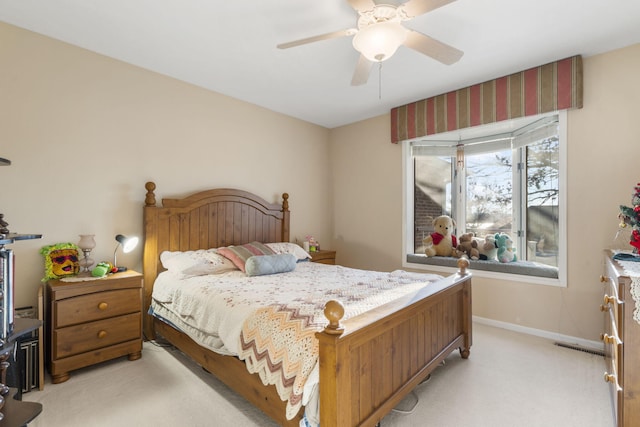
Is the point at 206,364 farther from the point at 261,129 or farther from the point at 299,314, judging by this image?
the point at 261,129

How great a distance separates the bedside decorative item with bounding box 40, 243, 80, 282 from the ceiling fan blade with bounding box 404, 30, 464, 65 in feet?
9.34

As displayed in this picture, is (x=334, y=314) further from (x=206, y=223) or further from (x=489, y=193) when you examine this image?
(x=489, y=193)

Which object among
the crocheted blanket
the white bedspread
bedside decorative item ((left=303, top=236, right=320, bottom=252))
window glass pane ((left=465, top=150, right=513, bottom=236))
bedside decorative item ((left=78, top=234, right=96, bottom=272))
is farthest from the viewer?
bedside decorative item ((left=303, top=236, right=320, bottom=252))

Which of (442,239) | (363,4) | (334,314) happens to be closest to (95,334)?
(334,314)

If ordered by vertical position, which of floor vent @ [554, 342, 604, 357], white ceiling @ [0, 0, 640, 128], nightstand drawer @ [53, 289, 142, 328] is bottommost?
floor vent @ [554, 342, 604, 357]

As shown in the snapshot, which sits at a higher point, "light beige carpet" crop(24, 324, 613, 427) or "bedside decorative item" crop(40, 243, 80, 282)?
"bedside decorative item" crop(40, 243, 80, 282)

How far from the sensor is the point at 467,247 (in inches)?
142

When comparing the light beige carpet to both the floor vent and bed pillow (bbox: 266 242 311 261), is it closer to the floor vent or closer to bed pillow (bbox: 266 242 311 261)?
the floor vent

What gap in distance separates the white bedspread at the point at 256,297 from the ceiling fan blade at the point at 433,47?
1541 mm

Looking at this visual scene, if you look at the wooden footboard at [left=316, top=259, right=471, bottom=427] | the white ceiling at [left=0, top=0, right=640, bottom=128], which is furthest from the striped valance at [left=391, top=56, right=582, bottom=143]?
the wooden footboard at [left=316, top=259, right=471, bottom=427]

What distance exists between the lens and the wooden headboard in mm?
2812

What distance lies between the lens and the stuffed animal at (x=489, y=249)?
3438 mm

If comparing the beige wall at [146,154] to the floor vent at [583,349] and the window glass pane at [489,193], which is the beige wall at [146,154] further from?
the window glass pane at [489,193]

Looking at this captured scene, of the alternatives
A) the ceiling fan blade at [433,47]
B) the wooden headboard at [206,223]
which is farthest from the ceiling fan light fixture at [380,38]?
the wooden headboard at [206,223]
